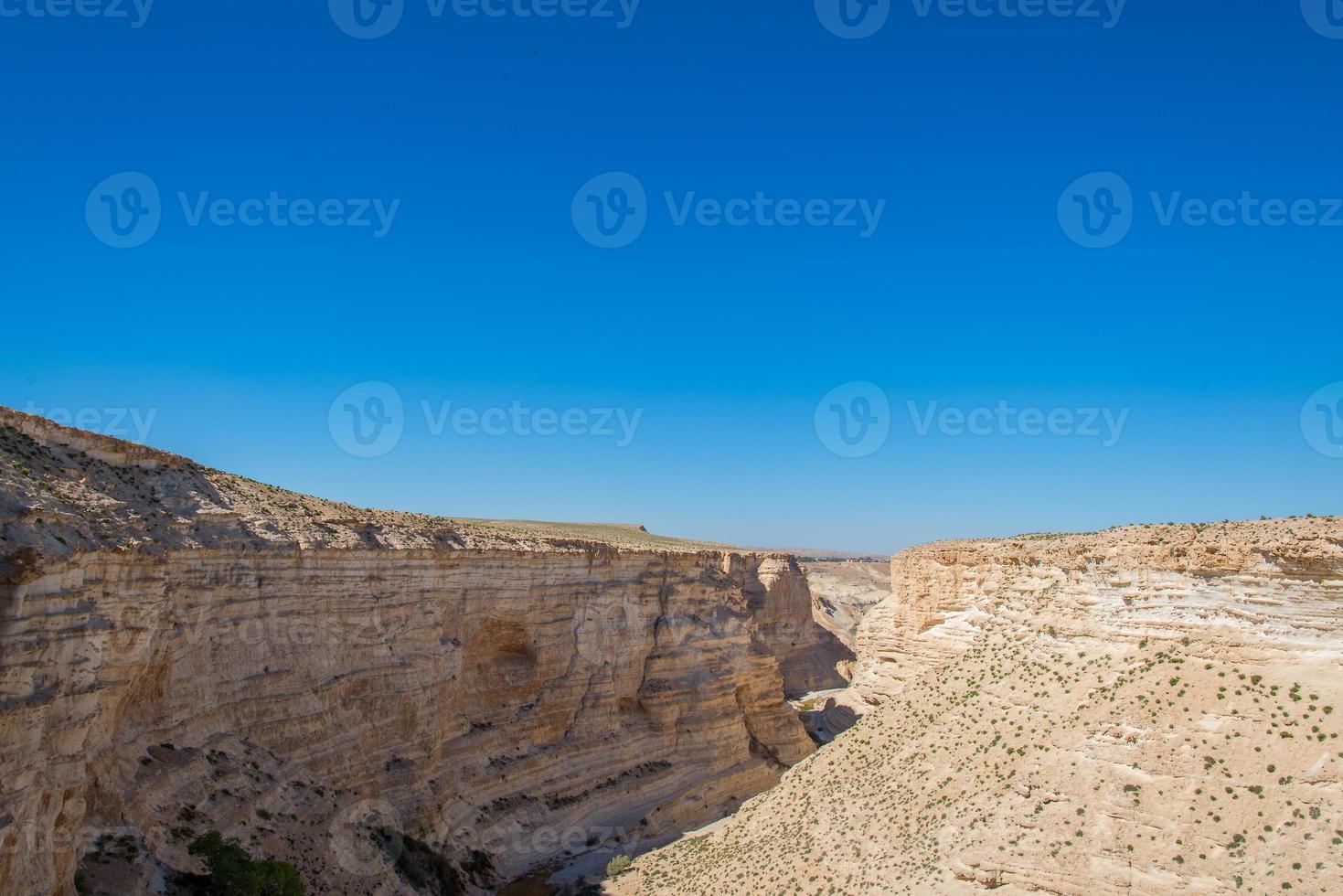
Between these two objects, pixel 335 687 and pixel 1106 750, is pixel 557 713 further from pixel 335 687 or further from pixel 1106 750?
pixel 1106 750

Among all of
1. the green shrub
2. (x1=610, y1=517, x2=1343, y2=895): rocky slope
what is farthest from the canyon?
the green shrub

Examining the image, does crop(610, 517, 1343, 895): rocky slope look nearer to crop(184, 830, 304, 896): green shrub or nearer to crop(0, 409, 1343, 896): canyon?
crop(0, 409, 1343, 896): canyon

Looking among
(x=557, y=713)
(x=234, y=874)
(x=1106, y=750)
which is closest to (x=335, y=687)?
(x=234, y=874)

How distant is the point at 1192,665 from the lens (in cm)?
2027

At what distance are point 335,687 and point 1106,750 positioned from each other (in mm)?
21883

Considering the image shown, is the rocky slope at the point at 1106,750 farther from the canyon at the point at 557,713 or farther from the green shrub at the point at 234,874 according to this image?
the green shrub at the point at 234,874

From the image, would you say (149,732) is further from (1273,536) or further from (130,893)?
(1273,536)

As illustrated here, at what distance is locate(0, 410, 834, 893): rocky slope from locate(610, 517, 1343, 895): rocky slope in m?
7.78

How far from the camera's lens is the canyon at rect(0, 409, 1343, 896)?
16.8 meters

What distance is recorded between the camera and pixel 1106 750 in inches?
779

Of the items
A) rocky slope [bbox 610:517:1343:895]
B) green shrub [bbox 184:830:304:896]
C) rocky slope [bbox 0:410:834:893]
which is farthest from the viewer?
green shrub [bbox 184:830:304:896]

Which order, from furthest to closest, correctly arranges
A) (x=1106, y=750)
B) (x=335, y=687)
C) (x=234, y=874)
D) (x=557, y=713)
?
(x=557, y=713) → (x=335, y=687) → (x=1106, y=750) → (x=234, y=874)

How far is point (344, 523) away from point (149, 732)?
919 cm

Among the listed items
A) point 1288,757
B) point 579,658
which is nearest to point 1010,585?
point 1288,757
